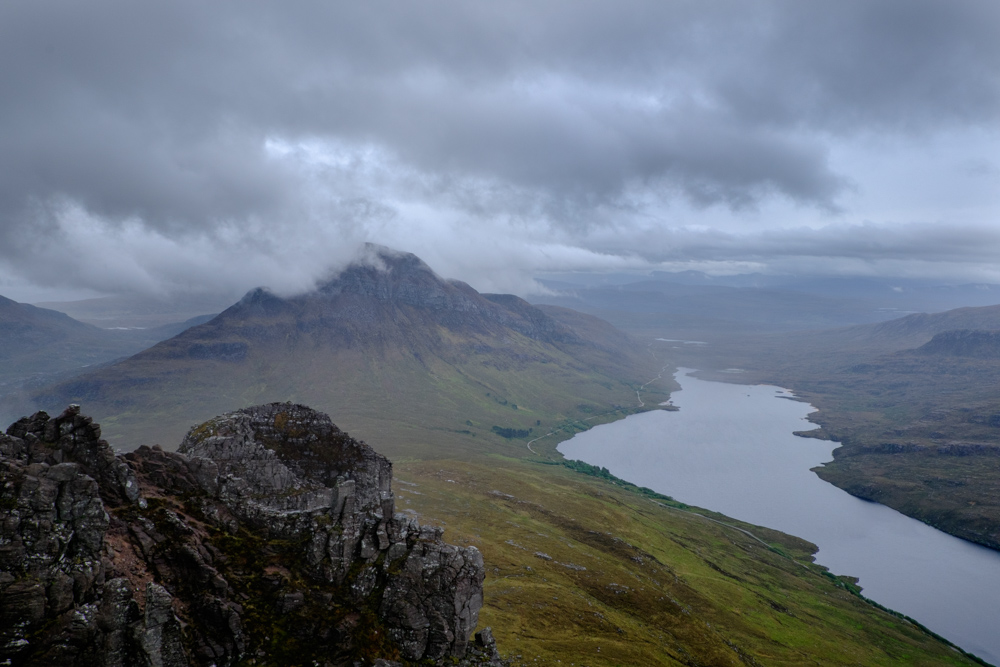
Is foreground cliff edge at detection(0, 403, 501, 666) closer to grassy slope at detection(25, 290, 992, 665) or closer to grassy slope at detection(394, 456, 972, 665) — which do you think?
grassy slope at detection(394, 456, 972, 665)

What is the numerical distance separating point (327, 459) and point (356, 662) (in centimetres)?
3163

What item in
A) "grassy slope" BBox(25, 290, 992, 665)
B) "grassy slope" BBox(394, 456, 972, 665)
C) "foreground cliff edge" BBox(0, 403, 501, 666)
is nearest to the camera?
"foreground cliff edge" BBox(0, 403, 501, 666)

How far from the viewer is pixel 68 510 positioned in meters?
29.9

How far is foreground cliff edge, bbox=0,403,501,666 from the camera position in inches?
1075

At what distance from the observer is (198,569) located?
1388 inches

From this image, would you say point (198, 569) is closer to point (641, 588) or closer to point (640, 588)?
point (640, 588)

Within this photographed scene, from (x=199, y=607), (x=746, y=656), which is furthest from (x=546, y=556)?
(x=199, y=607)

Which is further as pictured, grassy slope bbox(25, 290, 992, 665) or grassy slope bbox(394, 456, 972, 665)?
grassy slope bbox(25, 290, 992, 665)

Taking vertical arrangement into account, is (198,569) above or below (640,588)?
above

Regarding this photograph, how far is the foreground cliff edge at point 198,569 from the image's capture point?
27.3m

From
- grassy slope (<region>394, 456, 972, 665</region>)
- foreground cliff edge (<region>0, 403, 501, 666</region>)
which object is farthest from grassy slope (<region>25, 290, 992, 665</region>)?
foreground cliff edge (<region>0, 403, 501, 666</region>)

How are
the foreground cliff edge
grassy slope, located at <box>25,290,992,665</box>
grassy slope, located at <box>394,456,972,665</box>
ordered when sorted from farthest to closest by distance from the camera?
grassy slope, located at <box>25,290,992,665</box> < grassy slope, located at <box>394,456,972,665</box> < the foreground cliff edge

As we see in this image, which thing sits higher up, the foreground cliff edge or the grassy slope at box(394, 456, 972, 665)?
the foreground cliff edge

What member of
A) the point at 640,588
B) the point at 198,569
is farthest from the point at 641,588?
the point at 198,569
